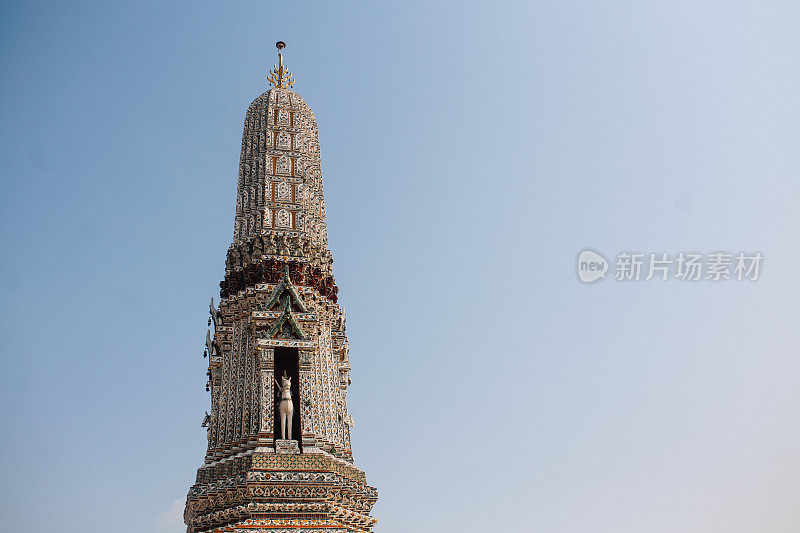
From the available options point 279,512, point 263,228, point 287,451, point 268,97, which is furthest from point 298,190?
point 279,512

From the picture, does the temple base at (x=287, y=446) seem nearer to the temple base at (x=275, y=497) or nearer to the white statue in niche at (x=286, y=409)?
the temple base at (x=275, y=497)

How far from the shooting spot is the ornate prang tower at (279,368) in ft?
64.6

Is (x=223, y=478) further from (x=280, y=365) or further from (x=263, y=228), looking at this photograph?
(x=263, y=228)

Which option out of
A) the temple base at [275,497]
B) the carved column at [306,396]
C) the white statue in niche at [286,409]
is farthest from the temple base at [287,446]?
the carved column at [306,396]

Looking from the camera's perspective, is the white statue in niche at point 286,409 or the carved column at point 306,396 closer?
the white statue in niche at point 286,409

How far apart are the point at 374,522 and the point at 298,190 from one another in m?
10.8

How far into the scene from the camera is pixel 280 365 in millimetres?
23094

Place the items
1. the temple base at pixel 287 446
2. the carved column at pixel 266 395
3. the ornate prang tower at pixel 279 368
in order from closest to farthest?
the ornate prang tower at pixel 279 368, the temple base at pixel 287 446, the carved column at pixel 266 395

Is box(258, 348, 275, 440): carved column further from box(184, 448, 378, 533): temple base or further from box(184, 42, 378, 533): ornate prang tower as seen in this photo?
box(184, 448, 378, 533): temple base

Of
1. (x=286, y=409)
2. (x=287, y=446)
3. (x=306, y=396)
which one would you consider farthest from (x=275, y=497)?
(x=306, y=396)

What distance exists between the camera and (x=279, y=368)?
2305 centimetres

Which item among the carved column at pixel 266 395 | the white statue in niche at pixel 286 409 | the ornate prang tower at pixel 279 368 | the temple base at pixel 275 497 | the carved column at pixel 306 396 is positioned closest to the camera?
the temple base at pixel 275 497

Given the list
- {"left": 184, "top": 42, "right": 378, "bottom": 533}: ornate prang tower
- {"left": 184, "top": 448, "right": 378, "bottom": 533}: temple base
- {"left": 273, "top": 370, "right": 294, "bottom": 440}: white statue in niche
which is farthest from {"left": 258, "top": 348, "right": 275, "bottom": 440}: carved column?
{"left": 184, "top": 448, "right": 378, "bottom": 533}: temple base

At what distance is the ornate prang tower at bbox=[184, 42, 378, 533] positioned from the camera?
64.6 ft
